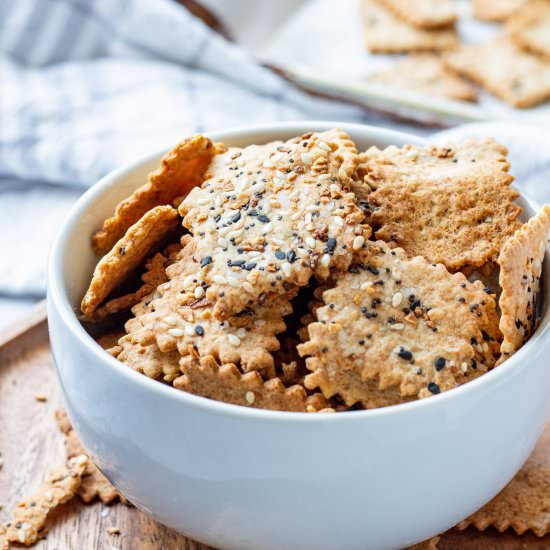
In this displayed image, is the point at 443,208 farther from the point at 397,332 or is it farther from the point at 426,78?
the point at 426,78

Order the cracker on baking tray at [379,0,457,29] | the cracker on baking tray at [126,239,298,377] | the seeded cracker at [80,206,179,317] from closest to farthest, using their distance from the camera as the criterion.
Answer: the cracker on baking tray at [126,239,298,377]
the seeded cracker at [80,206,179,317]
the cracker on baking tray at [379,0,457,29]

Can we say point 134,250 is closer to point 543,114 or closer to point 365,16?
point 543,114

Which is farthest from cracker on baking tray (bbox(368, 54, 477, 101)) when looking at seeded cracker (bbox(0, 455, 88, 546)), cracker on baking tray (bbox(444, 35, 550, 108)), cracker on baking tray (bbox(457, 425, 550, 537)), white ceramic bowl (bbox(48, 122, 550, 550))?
seeded cracker (bbox(0, 455, 88, 546))

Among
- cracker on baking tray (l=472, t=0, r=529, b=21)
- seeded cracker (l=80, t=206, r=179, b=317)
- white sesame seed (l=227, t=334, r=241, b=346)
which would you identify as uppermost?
white sesame seed (l=227, t=334, r=241, b=346)

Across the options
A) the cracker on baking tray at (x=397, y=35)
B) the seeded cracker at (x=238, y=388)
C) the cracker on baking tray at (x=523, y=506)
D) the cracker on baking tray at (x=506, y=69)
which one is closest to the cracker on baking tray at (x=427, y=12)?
the cracker on baking tray at (x=397, y=35)

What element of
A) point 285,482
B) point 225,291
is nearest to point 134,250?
Result: point 225,291

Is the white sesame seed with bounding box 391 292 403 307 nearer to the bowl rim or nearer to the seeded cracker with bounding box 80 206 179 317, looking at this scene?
the bowl rim
